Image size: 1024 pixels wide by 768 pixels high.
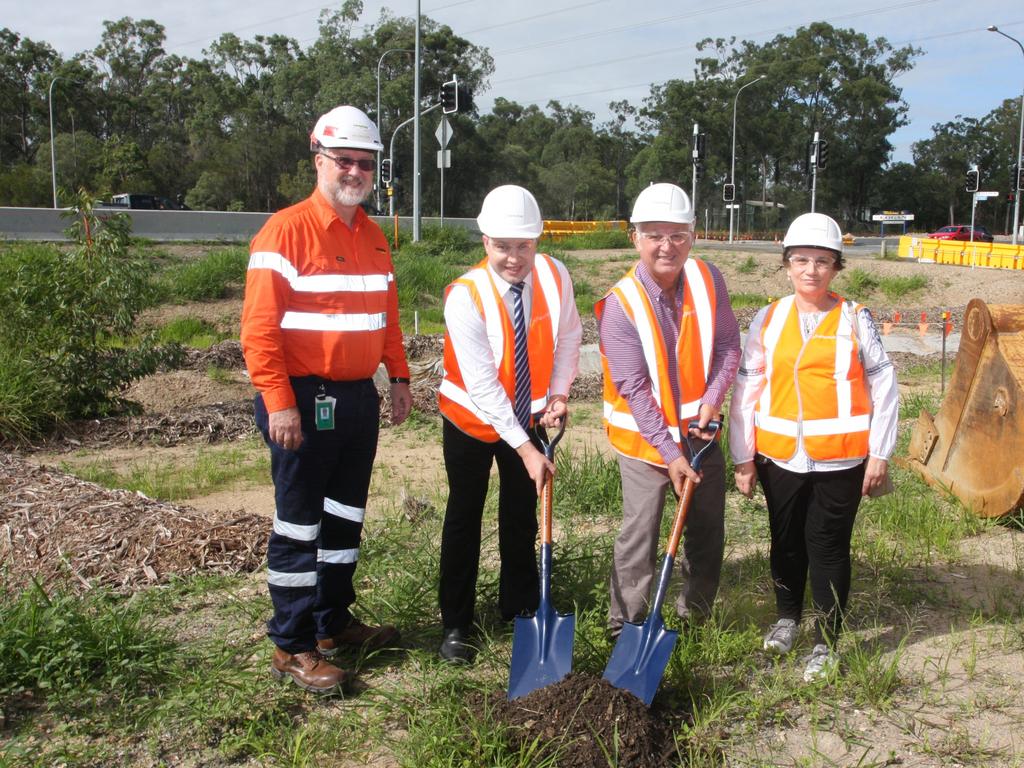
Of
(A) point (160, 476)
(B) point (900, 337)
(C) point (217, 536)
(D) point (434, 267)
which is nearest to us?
(C) point (217, 536)

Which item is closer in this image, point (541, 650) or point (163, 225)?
point (541, 650)

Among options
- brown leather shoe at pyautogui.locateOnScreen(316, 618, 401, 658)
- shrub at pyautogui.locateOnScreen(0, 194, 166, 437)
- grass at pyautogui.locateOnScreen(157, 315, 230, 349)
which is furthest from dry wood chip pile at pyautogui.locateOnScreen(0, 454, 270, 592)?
grass at pyautogui.locateOnScreen(157, 315, 230, 349)

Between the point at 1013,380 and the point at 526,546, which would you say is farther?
the point at 1013,380

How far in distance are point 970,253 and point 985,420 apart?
76.5 ft

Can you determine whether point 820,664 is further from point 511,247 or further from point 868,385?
point 511,247

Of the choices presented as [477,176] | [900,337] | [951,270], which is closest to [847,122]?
[477,176]

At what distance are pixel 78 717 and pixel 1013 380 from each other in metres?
4.40

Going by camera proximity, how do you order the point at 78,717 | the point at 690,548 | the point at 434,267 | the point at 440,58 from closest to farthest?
the point at 78,717, the point at 690,548, the point at 434,267, the point at 440,58

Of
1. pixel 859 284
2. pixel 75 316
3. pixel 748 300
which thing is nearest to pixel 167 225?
pixel 748 300

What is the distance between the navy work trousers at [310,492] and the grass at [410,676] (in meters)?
0.25

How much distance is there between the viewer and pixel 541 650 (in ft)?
10.5

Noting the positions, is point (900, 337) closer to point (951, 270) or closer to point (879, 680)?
point (951, 270)

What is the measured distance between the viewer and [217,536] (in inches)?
185

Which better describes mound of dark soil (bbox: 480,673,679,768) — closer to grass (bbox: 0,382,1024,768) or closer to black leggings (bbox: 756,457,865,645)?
grass (bbox: 0,382,1024,768)
